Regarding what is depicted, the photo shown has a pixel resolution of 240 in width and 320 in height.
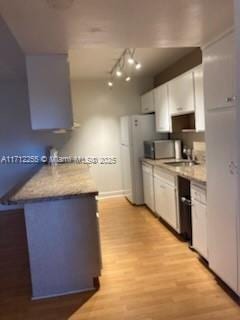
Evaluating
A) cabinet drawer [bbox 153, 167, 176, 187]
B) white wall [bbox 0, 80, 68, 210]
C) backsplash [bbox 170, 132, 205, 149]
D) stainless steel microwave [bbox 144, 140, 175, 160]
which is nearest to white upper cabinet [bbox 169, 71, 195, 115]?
backsplash [bbox 170, 132, 205, 149]

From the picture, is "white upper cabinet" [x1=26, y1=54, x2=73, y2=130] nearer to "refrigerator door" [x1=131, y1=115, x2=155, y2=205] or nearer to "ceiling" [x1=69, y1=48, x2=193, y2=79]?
"ceiling" [x1=69, y1=48, x2=193, y2=79]

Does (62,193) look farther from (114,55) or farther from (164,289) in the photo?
(114,55)

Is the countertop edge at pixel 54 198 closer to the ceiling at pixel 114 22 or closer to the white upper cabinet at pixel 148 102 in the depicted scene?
the ceiling at pixel 114 22

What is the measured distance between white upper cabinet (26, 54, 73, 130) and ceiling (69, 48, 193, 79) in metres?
0.79

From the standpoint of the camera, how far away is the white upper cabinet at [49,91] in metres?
2.72

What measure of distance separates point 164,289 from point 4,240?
2.42 metres

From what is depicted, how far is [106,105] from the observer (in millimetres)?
5840

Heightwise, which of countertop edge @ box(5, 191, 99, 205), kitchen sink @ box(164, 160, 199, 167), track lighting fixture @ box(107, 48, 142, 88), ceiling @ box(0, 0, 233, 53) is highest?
track lighting fixture @ box(107, 48, 142, 88)

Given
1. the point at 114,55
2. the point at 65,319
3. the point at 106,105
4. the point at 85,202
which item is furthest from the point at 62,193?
the point at 106,105

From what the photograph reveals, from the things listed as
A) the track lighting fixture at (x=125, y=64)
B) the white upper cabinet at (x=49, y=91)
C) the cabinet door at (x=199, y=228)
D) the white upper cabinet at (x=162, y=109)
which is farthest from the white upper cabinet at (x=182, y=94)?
the white upper cabinet at (x=49, y=91)

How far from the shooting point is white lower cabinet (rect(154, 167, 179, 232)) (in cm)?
362

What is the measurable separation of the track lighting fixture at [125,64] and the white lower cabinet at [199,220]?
175cm

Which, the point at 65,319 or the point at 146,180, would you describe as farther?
the point at 146,180

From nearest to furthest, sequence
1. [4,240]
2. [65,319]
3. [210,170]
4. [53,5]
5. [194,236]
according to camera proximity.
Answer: [53,5]
[65,319]
[210,170]
[194,236]
[4,240]
